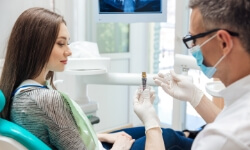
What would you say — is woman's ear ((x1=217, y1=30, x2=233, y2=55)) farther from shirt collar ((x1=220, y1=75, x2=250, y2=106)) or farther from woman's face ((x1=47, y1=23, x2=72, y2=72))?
woman's face ((x1=47, y1=23, x2=72, y2=72))

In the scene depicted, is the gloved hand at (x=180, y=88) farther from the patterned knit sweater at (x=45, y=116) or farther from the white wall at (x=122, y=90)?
the white wall at (x=122, y=90)

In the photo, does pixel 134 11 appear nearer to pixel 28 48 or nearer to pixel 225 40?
pixel 28 48

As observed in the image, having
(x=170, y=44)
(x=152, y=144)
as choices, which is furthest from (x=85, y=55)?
(x=170, y=44)

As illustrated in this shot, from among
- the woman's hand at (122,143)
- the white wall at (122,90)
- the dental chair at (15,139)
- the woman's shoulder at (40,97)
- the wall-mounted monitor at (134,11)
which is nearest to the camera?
the dental chair at (15,139)

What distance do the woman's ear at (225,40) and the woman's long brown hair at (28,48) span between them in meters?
0.75

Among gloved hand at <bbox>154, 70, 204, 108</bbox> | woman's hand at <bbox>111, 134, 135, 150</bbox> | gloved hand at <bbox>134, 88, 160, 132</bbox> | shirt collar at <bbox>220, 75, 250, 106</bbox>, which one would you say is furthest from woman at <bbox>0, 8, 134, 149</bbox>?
shirt collar at <bbox>220, 75, 250, 106</bbox>

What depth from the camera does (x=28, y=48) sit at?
128cm

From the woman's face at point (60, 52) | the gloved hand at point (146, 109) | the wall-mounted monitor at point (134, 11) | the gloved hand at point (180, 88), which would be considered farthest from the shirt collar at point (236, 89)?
the wall-mounted monitor at point (134, 11)

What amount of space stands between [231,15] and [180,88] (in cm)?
81

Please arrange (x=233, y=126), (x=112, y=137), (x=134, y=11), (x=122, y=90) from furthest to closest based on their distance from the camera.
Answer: (x=122, y=90), (x=134, y=11), (x=112, y=137), (x=233, y=126)

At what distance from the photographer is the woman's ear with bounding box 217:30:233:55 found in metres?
0.85

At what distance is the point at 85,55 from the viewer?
7.36 ft

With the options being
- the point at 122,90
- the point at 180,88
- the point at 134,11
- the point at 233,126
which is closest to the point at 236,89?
the point at 233,126

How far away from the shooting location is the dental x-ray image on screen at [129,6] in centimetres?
231
